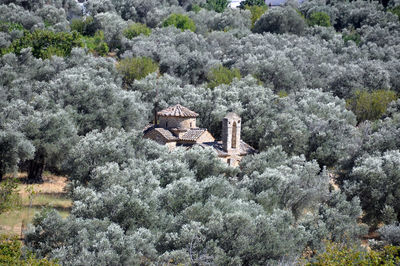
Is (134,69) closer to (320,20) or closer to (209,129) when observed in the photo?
(209,129)

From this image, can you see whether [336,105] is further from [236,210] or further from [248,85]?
[236,210]

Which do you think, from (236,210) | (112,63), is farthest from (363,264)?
(112,63)

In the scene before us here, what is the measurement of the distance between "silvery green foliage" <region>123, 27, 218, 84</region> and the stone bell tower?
21.5 m

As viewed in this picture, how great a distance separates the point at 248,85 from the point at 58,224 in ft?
105

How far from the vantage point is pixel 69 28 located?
73.2m

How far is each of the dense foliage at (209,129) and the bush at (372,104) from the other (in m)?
0.17

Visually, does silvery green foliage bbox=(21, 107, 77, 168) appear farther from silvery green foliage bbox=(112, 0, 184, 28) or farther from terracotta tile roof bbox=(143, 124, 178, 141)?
silvery green foliage bbox=(112, 0, 184, 28)

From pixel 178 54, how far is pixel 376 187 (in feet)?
107

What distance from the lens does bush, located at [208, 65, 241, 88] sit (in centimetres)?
5556

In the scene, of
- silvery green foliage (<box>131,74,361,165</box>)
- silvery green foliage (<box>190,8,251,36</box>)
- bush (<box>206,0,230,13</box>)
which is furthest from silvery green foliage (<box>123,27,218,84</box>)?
bush (<box>206,0,230,13</box>)

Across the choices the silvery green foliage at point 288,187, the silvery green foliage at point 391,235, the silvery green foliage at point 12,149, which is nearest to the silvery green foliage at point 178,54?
the silvery green foliage at point 12,149

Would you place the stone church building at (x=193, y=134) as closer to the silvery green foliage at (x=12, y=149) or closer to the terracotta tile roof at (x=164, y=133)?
the terracotta tile roof at (x=164, y=133)

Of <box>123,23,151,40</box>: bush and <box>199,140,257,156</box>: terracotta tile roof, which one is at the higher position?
<box>123,23,151,40</box>: bush

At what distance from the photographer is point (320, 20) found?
80188 mm
